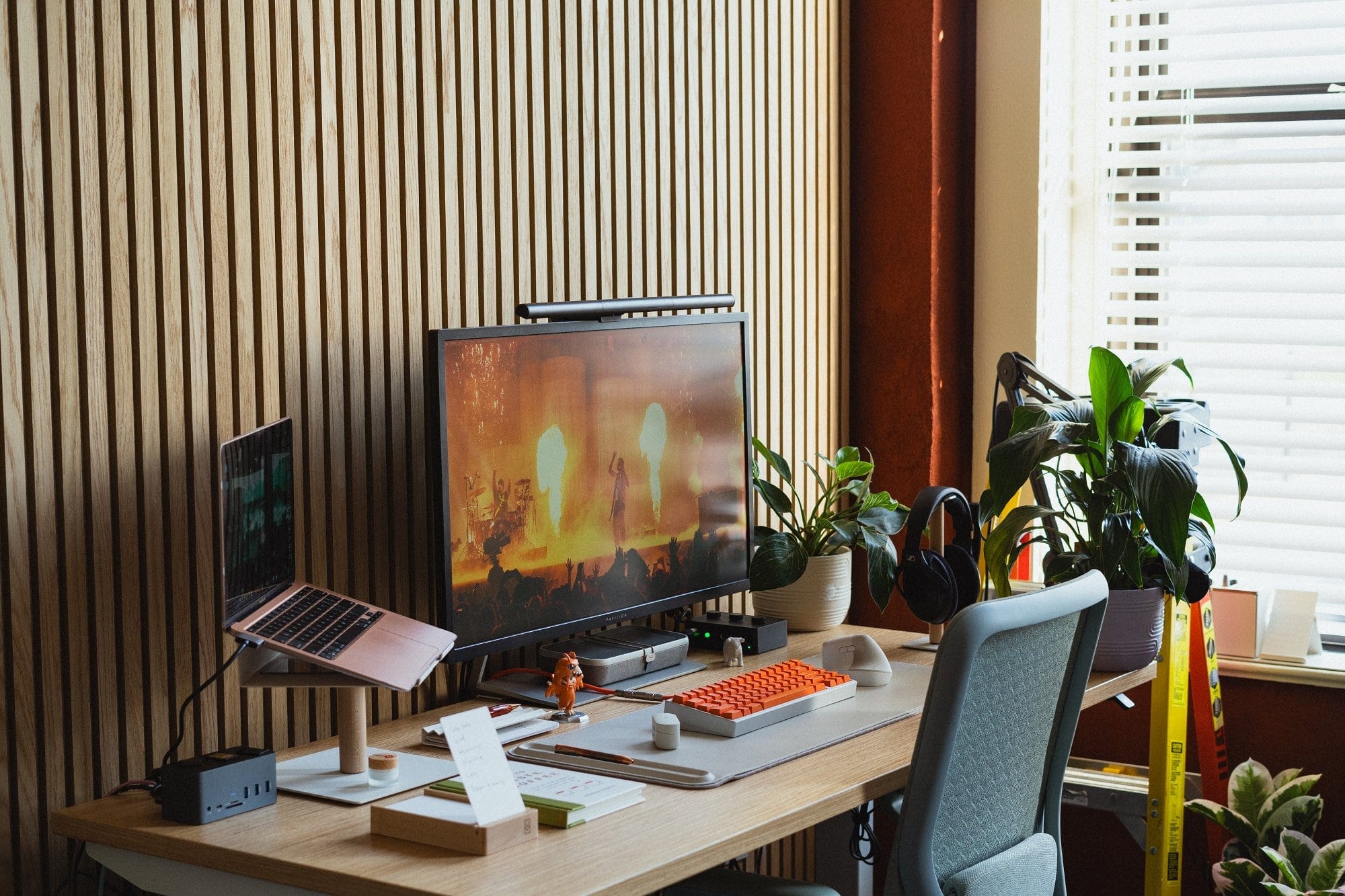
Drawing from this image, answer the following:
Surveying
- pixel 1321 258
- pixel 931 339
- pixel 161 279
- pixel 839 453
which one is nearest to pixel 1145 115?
pixel 1321 258

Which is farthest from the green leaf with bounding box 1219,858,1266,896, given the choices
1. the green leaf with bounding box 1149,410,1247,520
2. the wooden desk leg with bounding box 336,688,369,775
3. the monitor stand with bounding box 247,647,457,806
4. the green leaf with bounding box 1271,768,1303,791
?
the wooden desk leg with bounding box 336,688,369,775

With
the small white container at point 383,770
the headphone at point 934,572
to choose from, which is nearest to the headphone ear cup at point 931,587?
the headphone at point 934,572

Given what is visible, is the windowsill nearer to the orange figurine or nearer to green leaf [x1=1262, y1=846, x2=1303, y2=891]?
green leaf [x1=1262, y1=846, x2=1303, y2=891]

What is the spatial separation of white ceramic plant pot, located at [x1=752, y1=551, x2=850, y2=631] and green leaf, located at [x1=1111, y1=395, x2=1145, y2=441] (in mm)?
625

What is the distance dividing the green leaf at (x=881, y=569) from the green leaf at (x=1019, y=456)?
0.24 metres

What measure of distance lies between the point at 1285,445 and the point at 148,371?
8.64 feet

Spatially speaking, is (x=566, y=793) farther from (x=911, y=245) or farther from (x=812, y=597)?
(x=911, y=245)

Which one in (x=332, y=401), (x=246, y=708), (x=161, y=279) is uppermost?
(x=161, y=279)

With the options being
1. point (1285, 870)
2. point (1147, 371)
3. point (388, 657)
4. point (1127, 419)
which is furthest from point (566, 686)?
point (1285, 870)

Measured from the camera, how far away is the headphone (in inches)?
106

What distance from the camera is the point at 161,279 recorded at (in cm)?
208

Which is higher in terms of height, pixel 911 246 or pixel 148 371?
pixel 911 246

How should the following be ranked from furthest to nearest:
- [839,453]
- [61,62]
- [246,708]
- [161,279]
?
1. [839,453]
2. [246,708]
3. [161,279]
4. [61,62]

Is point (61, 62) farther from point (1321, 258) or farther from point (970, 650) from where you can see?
point (1321, 258)
